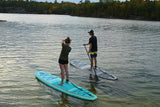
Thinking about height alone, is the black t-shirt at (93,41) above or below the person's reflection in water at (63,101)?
above

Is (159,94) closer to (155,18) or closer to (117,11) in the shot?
(155,18)

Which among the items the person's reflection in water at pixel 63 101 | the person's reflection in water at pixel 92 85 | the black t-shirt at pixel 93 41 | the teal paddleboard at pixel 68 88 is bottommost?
the person's reflection in water at pixel 63 101

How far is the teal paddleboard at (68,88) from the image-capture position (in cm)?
849

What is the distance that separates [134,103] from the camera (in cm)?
823

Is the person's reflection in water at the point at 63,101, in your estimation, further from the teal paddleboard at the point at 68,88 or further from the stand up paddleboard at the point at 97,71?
the stand up paddleboard at the point at 97,71

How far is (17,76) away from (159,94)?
26.5 feet

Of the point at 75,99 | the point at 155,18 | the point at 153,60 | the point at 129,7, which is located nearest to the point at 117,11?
the point at 129,7

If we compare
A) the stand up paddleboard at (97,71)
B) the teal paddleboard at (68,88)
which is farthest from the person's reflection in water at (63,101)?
the stand up paddleboard at (97,71)

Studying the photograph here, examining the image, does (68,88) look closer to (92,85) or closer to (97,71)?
(92,85)

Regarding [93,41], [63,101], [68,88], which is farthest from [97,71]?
[63,101]

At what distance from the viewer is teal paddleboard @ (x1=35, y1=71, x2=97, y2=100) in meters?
8.49

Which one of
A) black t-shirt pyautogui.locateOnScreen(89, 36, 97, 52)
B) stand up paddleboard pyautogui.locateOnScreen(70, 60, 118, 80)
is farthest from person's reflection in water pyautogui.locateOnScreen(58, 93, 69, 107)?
black t-shirt pyautogui.locateOnScreen(89, 36, 97, 52)

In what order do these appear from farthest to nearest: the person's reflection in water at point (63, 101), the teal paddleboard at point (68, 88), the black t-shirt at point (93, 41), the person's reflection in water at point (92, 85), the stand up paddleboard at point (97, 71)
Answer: the black t-shirt at point (93, 41) < the stand up paddleboard at point (97, 71) < the person's reflection in water at point (92, 85) < the teal paddleboard at point (68, 88) < the person's reflection in water at point (63, 101)

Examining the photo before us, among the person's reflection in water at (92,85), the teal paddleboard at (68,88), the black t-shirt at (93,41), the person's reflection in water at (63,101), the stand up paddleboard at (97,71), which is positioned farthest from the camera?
the black t-shirt at (93,41)
